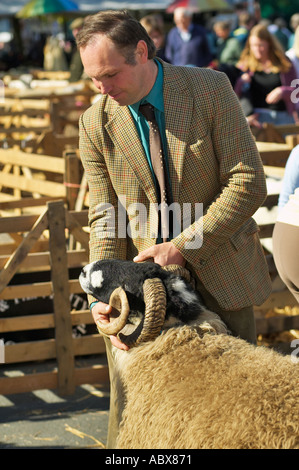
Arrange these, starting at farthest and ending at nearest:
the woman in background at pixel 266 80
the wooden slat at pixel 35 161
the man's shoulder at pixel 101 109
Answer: the woman in background at pixel 266 80 < the wooden slat at pixel 35 161 < the man's shoulder at pixel 101 109

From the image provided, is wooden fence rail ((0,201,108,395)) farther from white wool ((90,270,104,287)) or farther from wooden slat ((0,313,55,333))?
white wool ((90,270,104,287))

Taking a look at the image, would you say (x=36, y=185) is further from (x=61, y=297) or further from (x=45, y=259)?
(x=61, y=297)

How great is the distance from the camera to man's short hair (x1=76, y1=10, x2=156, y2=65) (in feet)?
8.48

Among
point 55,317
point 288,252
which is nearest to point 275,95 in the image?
point 55,317

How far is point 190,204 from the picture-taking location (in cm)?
285

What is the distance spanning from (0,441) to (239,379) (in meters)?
2.38

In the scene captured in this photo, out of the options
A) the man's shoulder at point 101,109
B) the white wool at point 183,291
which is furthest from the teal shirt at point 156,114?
the white wool at point 183,291

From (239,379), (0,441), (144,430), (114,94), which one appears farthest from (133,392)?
(0,441)

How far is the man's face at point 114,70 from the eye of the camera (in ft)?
8.48

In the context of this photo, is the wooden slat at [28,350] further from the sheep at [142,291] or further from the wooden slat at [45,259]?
the sheep at [142,291]

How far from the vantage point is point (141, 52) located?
266 centimetres

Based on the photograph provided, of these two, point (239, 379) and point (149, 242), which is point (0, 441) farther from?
point (239, 379)

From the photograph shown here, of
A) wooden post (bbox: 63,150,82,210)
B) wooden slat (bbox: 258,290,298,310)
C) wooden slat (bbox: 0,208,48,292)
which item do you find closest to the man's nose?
wooden slat (bbox: 0,208,48,292)

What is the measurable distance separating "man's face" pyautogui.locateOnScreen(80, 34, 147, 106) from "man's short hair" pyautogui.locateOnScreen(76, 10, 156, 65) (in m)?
0.02
